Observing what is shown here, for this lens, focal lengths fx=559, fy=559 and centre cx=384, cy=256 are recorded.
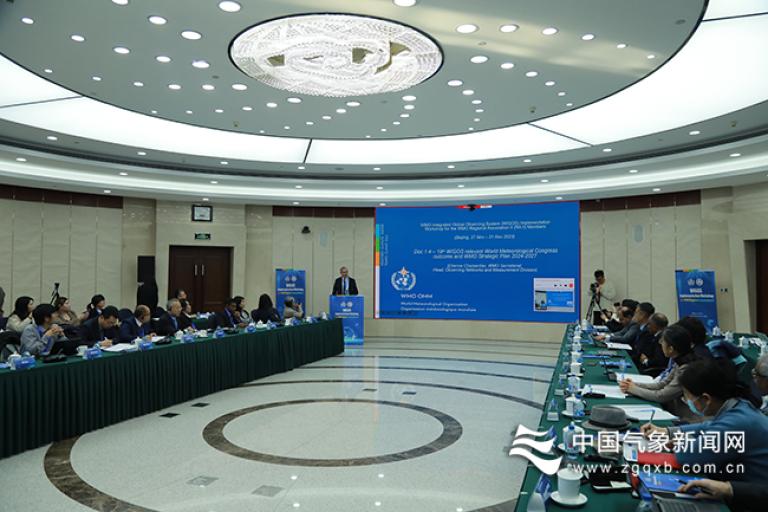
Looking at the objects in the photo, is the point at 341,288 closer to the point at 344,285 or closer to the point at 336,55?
the point at 344,285

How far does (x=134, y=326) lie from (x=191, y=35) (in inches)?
141

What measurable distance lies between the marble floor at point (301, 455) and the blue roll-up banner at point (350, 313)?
4.41m

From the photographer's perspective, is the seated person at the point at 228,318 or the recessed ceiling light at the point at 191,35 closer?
the recessed ceiling light at the point at 191,35

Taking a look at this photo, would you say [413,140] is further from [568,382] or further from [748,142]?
[568,382]

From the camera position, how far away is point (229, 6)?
4445 millimetres

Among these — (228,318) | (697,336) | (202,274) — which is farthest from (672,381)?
(202,274)

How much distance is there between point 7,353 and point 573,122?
7.87m

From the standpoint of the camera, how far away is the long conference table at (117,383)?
4523 mm

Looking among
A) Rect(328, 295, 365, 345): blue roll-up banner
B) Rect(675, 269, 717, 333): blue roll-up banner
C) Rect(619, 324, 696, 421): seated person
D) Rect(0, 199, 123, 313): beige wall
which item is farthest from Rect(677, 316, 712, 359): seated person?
Rect(0, 199, 123, 313): beige wall

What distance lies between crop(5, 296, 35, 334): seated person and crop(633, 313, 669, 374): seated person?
21.9 ft

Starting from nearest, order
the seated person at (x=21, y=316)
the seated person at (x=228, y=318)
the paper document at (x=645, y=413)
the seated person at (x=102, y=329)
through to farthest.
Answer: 1. the paper document at (x=645, y=413)
2. the seated person at (x=102, y=329)
3. the seated person at (x=21, y=316)
4. the seated person at (x=228, y=318)

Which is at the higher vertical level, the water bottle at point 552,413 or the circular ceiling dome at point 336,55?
the circular ceiling dome at point 336,55

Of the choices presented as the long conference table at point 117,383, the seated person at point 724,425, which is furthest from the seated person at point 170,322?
the seated person at point 724,425

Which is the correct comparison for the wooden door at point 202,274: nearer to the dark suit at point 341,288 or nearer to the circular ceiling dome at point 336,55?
the dark suit at point 341,288
